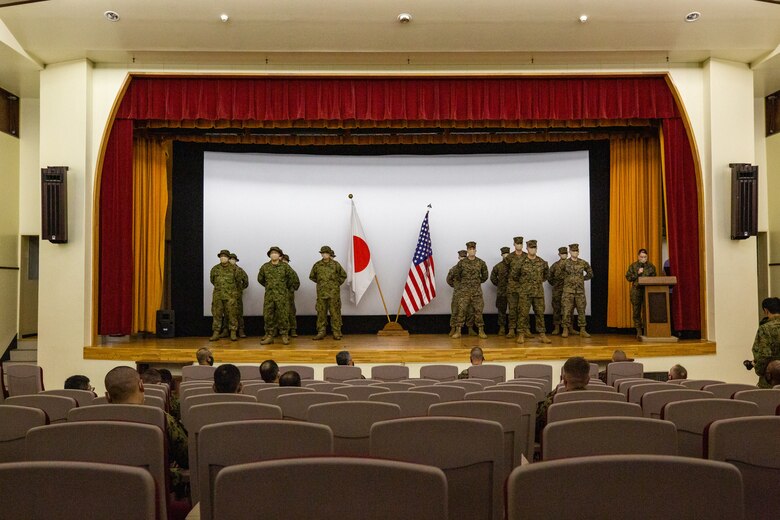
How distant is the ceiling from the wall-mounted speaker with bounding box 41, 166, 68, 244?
1562 mm

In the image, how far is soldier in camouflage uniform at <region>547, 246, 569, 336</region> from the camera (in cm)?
1025

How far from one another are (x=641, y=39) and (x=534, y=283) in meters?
3.68

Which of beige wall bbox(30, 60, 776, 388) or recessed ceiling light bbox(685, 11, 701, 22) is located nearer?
recessed ceiling light bbox(685, 11, 701, 22)

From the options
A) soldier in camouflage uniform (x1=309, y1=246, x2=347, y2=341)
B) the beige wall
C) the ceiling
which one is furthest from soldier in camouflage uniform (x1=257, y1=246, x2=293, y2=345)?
the ceiling

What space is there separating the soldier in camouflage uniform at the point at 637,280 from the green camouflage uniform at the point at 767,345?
3.56 m

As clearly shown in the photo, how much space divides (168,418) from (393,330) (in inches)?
310

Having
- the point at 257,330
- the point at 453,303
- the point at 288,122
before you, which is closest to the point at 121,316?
the point at 257,330

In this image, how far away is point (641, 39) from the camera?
27.8 ft

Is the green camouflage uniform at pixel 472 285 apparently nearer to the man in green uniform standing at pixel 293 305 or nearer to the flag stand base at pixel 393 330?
the flag stand base at pixel 393 330

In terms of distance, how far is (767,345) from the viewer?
18.8 feet

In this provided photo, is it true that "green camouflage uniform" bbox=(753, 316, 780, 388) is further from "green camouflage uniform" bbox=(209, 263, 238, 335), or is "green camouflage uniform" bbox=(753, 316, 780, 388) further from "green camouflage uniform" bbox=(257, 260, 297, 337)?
"green camouflage uniform" bbox=(209, 263, 238, 335)

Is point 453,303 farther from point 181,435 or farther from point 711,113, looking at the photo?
point 181,435

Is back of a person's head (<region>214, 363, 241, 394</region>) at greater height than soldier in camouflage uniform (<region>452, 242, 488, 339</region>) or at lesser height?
lesser

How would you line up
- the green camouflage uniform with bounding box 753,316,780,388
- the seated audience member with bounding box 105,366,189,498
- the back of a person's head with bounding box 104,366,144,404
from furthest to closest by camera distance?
the green camouflage uniform with bounding box 753,316,780,388, the back of a person's head with bounding box 104,366,144,404, the seated audience member with bounding box 105,366,189,498
